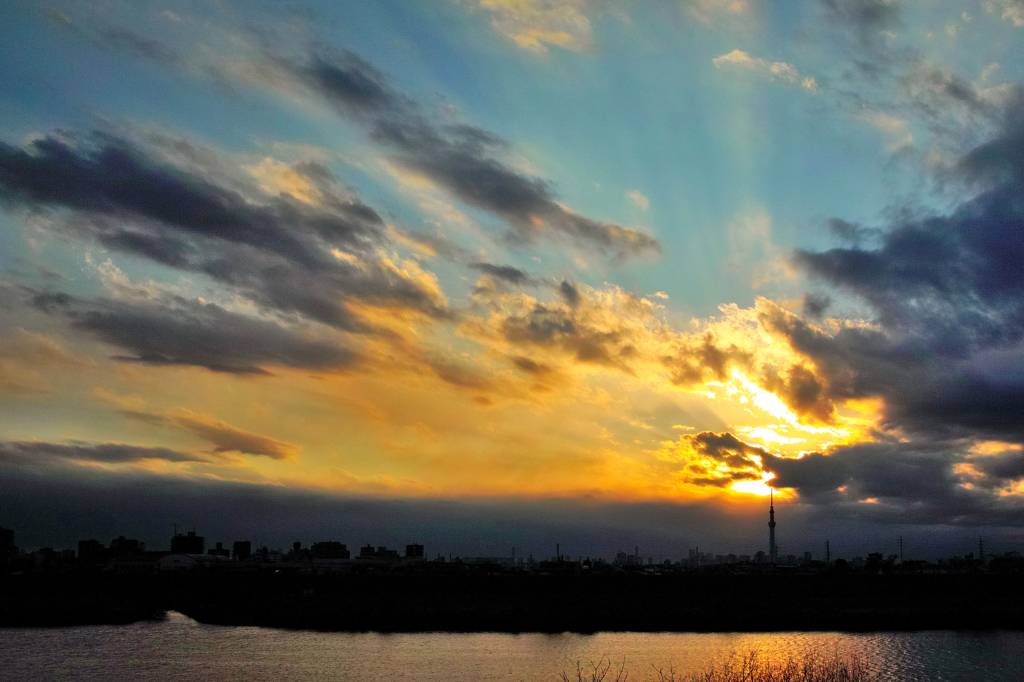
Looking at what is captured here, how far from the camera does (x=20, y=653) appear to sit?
73000 mm

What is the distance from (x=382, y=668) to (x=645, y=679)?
21.9 metres

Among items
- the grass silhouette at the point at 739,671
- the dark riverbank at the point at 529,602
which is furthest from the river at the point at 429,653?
the dark riverbank at the point at 529,602

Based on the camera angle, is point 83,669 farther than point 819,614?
No

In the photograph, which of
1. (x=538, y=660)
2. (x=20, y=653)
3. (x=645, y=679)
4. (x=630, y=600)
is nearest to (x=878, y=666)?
(x=645, y=679)

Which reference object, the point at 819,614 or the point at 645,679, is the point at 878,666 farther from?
the point at 819,614

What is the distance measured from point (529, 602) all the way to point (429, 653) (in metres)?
44.9

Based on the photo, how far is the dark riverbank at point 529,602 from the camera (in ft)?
317

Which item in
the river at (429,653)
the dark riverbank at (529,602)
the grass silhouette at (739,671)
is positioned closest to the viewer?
the grass silhouette at (739,671)

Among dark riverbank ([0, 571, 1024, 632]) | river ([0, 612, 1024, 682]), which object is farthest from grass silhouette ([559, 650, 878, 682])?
dark riverbank ([0, 571, 1024, 632])

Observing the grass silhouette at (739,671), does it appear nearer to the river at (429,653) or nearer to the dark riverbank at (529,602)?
the river at (429,653)

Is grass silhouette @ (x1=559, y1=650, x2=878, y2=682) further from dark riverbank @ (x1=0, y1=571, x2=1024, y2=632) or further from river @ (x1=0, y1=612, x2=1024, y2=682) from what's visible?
dark riverbank @ (x1=0, y1=571, x2=1024, y2=632)

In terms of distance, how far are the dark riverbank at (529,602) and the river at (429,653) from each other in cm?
590

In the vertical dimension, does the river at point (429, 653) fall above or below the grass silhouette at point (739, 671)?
below

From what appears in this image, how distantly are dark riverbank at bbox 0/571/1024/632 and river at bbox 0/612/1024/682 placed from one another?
590cm
